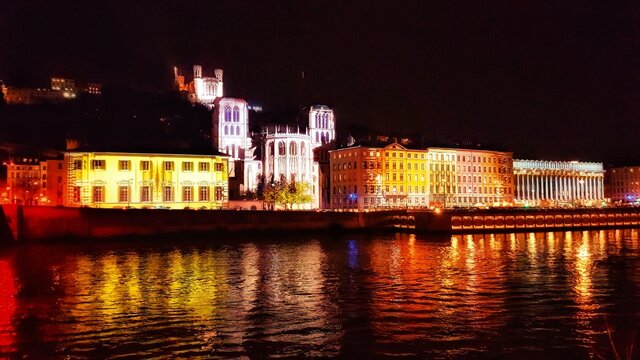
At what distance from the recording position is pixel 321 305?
30.6 metres

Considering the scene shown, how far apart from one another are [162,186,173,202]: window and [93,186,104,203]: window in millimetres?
8165

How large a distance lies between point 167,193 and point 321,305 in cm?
6549

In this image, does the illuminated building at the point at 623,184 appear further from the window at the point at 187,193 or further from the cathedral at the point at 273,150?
the window at the point at 187,193

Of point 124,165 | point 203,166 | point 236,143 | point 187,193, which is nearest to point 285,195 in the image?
point 203,166

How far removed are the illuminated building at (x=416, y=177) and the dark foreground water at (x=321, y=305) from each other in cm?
6222

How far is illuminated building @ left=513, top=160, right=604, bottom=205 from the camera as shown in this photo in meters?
150

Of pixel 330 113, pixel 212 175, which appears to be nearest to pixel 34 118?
pixel 330 113

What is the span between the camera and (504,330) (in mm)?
24844

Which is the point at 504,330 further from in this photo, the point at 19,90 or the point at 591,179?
the point at 19,90

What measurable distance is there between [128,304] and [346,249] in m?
33.7

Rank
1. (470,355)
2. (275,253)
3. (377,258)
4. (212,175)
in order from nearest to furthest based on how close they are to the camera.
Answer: (470,355) < (377,258) < (275,253) < (212,175)

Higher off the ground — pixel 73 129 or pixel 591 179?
pixel 73 129

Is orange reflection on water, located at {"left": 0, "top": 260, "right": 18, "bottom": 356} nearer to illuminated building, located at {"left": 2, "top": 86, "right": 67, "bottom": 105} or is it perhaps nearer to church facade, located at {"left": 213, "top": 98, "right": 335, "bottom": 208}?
church facade, located at {"left": 213, "top": 98, "right": 335, "bottom": 208}

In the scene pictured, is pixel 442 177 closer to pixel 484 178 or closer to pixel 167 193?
pixel 484 178
